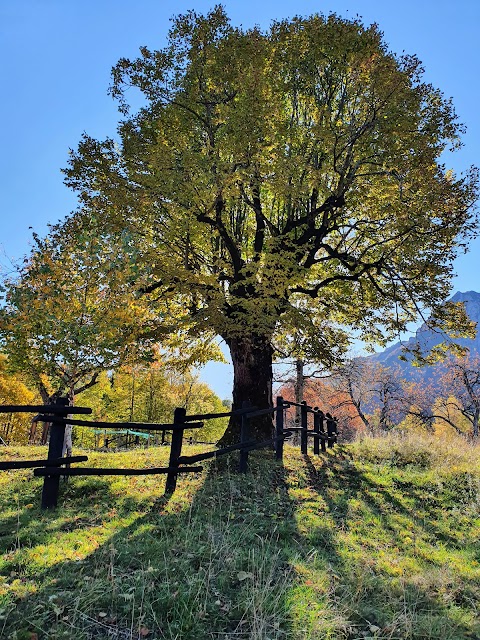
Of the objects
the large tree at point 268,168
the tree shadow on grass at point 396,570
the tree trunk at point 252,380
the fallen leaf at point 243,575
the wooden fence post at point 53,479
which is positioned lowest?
the tree shadow on grass at point 396,570

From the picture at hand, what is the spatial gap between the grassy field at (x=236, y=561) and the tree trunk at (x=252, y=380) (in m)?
4.35

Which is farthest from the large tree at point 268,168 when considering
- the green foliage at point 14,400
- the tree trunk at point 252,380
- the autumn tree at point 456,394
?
the green foliage at point 14,400

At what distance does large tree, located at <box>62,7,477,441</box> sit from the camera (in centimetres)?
1171

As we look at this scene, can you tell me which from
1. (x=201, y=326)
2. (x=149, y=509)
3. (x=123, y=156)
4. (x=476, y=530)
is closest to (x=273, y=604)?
(x=149, y=509)

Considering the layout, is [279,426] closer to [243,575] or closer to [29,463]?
[29,463]

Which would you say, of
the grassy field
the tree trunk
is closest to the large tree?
the tree trunk

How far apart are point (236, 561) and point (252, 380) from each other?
964cm

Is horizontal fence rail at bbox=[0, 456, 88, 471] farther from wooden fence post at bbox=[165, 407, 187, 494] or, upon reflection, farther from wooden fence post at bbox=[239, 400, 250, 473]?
wooden fence post at bbox=[239, 400, 250, 473]

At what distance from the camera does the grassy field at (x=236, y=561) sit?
140 inches

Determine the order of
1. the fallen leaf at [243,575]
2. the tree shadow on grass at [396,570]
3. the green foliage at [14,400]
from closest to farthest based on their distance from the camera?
the tree shadow on grass at [396,570] → the fallen leaf at [243,575] → the green foliage at [14,400]

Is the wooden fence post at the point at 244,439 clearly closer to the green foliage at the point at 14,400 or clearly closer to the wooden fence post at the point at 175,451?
the wooden fence post at the point at 175,451

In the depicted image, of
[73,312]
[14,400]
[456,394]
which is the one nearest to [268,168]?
[73,312]

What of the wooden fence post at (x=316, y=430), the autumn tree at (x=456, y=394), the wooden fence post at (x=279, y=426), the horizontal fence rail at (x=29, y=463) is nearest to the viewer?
the horizontal fence rail at (x=29, y=463)

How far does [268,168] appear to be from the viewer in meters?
12.2
